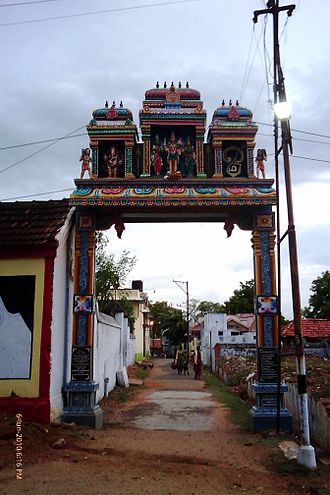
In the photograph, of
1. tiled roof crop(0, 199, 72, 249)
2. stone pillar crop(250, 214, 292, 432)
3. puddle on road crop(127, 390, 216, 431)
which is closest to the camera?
stone pillar crop(250, 214, 292, 432)

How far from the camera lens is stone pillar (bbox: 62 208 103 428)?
10.7 metres

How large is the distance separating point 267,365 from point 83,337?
13.3ft

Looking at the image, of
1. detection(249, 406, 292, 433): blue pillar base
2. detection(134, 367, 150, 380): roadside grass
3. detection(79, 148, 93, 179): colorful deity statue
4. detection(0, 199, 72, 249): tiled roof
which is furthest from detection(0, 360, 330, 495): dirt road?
detection(134, 367, 150, 380): roadside grass

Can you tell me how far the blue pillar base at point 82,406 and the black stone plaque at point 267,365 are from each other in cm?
361

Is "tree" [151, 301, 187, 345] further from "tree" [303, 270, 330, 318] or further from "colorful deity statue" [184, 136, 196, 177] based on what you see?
"colorful deity statue" [184, 136, 196, 177]

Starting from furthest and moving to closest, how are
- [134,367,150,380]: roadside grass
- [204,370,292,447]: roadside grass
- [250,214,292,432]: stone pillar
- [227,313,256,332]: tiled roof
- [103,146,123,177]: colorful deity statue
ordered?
[227,313,256,332]: tiled roof, [134,367,150,380]: roadside grass, [103,146,123,177]: colorful deity statue, [250,214,292,432]: stone pillar, [204,370,292,447]: roadside grass

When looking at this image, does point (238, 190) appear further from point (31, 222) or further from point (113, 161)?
point (31, 222)

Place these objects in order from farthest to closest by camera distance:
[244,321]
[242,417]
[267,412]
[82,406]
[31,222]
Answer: [244,321] → [242,417] → [31,222] → [82,406] → [267,412]

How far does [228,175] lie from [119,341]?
11.7 meters

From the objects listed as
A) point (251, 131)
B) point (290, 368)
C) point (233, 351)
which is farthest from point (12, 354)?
point (233, 351)

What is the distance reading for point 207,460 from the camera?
25.9 feet

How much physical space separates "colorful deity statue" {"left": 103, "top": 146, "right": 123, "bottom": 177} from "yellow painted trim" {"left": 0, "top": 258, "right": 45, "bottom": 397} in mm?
2785

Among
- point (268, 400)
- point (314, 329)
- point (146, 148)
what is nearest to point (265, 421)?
point (268, 400)

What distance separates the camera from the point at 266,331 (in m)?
11.0
